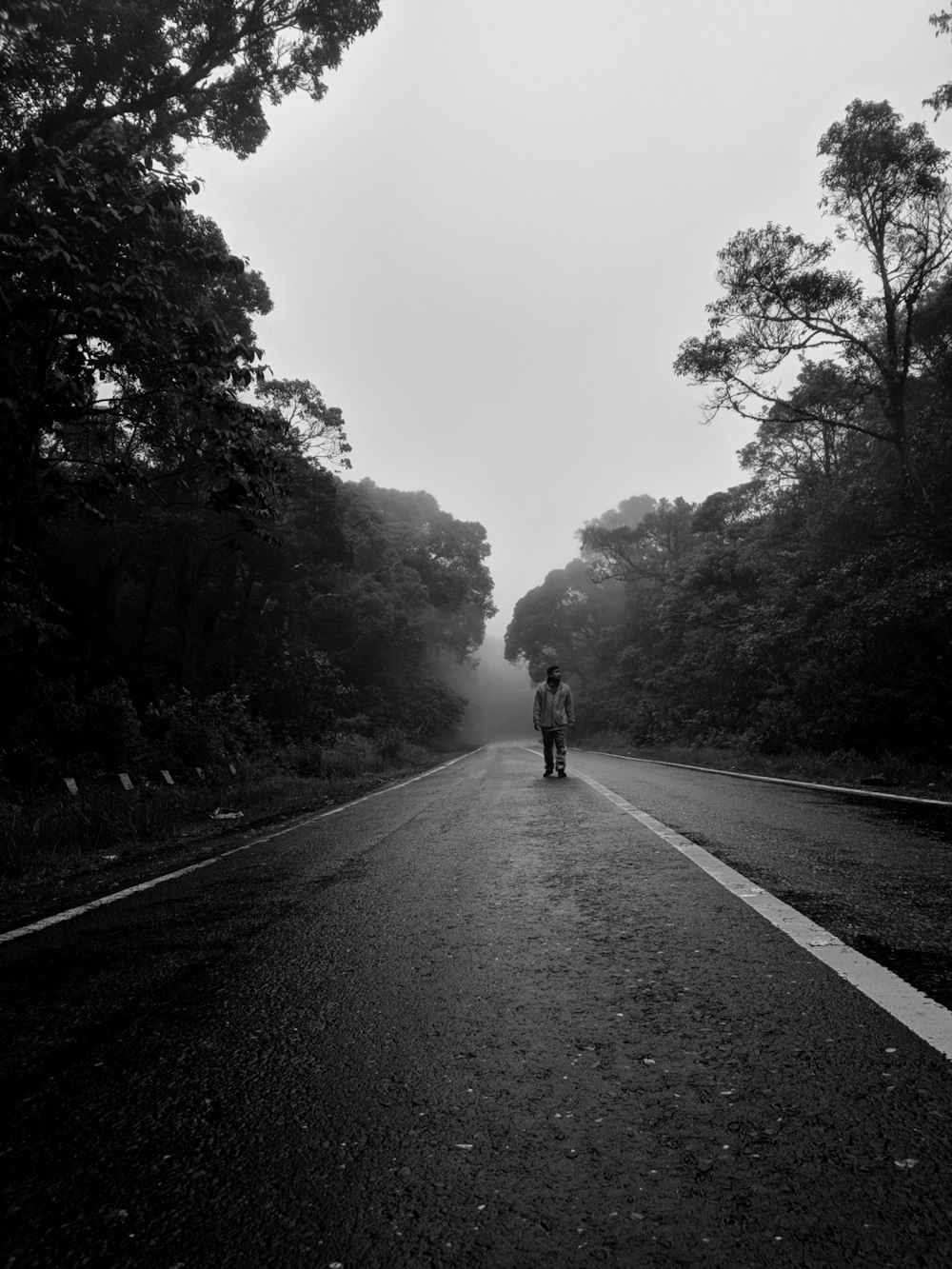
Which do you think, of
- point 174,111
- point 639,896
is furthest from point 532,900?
point 174,111

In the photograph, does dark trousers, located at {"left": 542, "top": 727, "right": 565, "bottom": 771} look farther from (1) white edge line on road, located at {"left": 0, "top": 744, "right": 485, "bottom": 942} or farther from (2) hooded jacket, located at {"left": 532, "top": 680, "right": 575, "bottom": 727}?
(1) white edge line on road, located at {"left": 0, "top": 744, "right": 485, "bottom": 942}

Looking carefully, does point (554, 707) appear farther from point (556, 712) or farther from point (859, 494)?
point (859, 494)

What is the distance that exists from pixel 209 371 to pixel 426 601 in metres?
26.6

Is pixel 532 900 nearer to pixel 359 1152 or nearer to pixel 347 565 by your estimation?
pixel 359 1152

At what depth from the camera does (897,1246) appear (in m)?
1.11

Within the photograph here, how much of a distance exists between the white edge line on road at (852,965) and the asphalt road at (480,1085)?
0.06 m

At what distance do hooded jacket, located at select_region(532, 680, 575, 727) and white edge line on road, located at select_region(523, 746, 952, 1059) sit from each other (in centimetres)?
670

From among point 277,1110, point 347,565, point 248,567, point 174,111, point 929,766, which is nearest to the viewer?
point 277,1110

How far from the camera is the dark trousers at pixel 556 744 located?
10724 millimetres

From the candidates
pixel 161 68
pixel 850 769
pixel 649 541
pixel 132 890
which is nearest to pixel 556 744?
pixel 850 769

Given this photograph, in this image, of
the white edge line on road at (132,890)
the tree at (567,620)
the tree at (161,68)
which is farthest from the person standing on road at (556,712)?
the tree at (567,620)

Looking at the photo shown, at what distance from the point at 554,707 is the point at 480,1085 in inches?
361

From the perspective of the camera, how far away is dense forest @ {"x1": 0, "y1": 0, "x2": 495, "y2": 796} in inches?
222

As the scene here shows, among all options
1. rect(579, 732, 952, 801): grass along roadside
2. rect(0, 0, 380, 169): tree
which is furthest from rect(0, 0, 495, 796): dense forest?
rect(579, 732, 952, 801): grass along roadside
